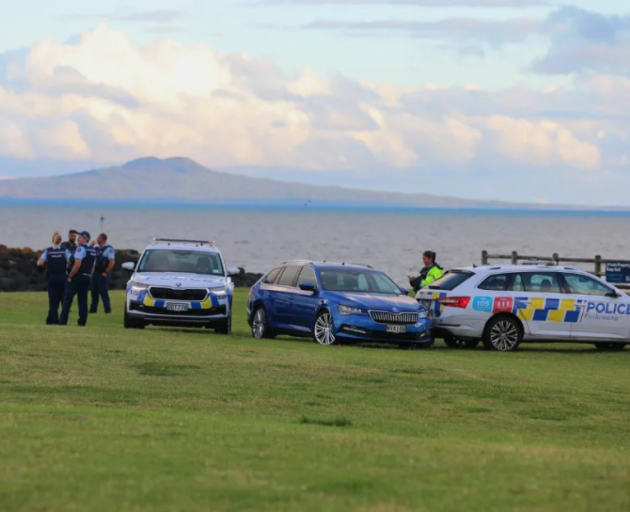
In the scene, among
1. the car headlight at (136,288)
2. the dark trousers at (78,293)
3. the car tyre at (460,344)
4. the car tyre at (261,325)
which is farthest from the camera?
the dark trousers at (78,293)

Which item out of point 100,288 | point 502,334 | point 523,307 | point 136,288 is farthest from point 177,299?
point 100,288

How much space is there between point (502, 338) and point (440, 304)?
127 cm

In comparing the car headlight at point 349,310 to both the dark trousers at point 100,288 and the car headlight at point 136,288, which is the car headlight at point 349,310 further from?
the dark trousers at point 100,288

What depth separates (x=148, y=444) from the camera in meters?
9.85

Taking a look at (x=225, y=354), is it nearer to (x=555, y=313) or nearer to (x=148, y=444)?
(x=555, y=313)

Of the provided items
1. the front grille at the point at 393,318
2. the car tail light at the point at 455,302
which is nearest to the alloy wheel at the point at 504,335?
the car tail light at the point at 455,302

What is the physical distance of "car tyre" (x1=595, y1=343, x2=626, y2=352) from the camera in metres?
25.0

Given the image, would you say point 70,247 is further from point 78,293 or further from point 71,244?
point 78,293

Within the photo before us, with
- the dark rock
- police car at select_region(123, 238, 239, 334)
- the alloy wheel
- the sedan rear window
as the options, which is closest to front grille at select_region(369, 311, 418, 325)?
the sedan rear window

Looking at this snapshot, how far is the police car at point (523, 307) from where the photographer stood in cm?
2339

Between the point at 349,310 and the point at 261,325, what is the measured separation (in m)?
2.79

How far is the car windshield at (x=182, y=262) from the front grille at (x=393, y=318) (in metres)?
5.07

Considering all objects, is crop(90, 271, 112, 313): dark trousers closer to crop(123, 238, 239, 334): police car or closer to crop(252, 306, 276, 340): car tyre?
crop(123, 238, 239, 334): police car

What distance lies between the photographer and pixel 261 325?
24938 millimetres
